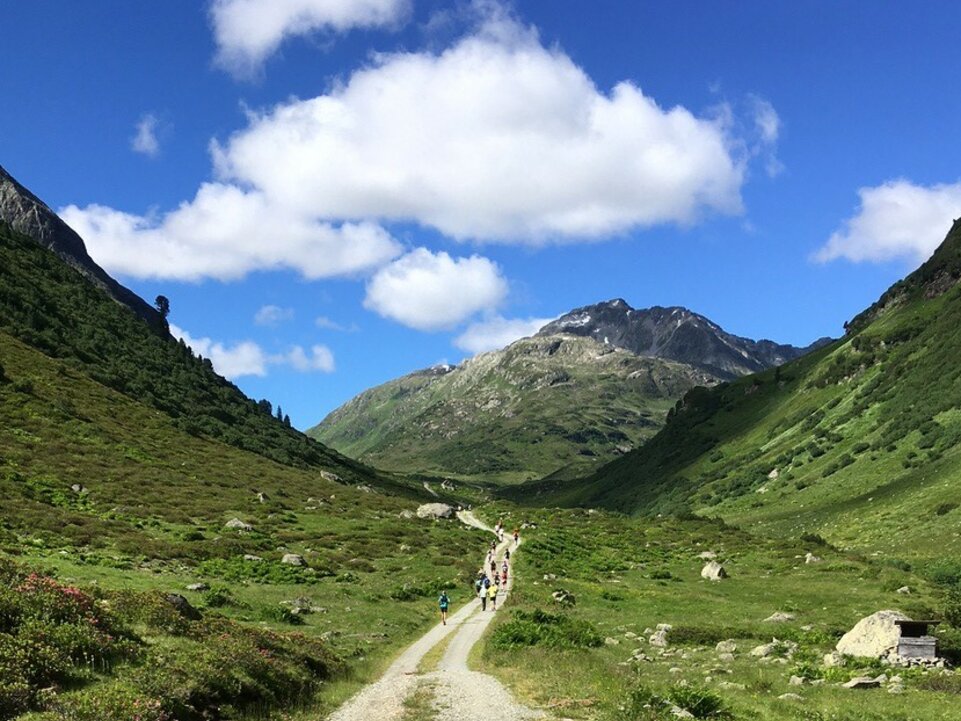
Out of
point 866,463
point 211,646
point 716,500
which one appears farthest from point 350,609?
point 716,500

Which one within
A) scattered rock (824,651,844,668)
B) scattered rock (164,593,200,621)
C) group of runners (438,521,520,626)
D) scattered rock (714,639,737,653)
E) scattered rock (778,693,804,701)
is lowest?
group of runners (438,521,520,626)

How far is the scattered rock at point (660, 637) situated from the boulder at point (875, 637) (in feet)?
31.0

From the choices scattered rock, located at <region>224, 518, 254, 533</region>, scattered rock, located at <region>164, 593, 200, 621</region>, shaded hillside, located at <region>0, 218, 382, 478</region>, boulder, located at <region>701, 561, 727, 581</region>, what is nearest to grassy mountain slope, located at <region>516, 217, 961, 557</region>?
boulder, located at <region>701, 561, 727, 581</region>

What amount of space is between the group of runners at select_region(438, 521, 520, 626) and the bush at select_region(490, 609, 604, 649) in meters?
7.18

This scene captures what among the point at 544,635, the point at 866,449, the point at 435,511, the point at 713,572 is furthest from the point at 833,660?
the point at 866,449

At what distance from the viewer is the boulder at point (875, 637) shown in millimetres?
28078

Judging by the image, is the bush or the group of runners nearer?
the bush

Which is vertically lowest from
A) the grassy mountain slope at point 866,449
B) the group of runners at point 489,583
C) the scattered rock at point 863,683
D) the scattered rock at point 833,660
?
the group of runners at point 489,583

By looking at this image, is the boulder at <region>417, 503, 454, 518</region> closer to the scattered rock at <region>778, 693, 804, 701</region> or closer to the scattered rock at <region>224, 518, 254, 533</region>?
the scattered rock at <region>224, 518, 254, 533</region>

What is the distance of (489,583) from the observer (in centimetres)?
5219

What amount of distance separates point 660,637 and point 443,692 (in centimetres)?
1806

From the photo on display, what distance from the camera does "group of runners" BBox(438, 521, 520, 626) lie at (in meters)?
45.3

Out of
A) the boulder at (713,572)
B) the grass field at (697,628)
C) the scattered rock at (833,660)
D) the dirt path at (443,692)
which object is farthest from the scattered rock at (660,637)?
the boulder at (713,572)

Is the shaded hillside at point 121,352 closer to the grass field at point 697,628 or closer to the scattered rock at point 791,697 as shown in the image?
the grass field at point 697,628
